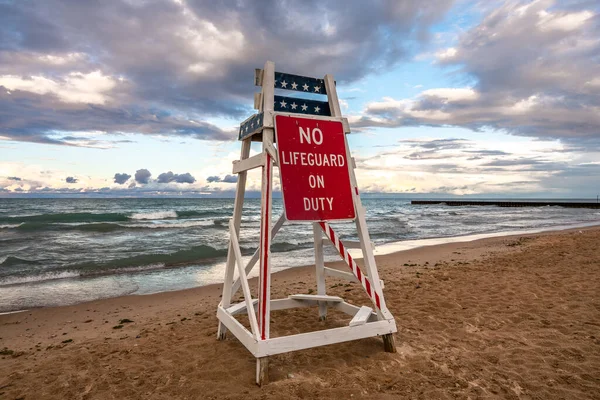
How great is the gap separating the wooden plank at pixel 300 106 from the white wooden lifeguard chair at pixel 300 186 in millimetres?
11

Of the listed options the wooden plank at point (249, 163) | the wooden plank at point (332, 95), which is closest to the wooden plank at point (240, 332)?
the wooden plank at point (249, 163)

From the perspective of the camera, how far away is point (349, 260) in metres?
4.10

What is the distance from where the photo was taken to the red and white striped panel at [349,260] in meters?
3.99

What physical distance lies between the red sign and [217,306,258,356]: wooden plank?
127 cm

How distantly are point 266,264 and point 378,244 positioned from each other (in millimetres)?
13966

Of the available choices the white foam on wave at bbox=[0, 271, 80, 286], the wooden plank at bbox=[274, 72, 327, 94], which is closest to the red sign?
the wooden plank at bbox=[274, 72, 327, 94]

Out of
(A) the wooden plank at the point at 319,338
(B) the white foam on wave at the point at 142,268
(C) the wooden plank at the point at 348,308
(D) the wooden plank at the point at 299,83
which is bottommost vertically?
(B) the white foam on wave at the point at 142,268

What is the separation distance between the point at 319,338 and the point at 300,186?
5.19 feet

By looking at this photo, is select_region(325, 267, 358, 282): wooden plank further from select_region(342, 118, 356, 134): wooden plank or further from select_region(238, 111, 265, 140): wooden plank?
select_region(238, 111, 265, 140): wooden plank

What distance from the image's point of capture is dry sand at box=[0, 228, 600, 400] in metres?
3.52

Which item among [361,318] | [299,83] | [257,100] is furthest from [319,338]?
[299,83]

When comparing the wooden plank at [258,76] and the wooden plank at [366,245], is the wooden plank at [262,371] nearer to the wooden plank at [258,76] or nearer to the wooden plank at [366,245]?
the wooden plank at [366,245]

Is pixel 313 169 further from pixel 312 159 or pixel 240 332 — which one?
pixel 240 332

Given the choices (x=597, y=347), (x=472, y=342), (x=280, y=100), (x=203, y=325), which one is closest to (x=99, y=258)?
(x=203, y=325)
